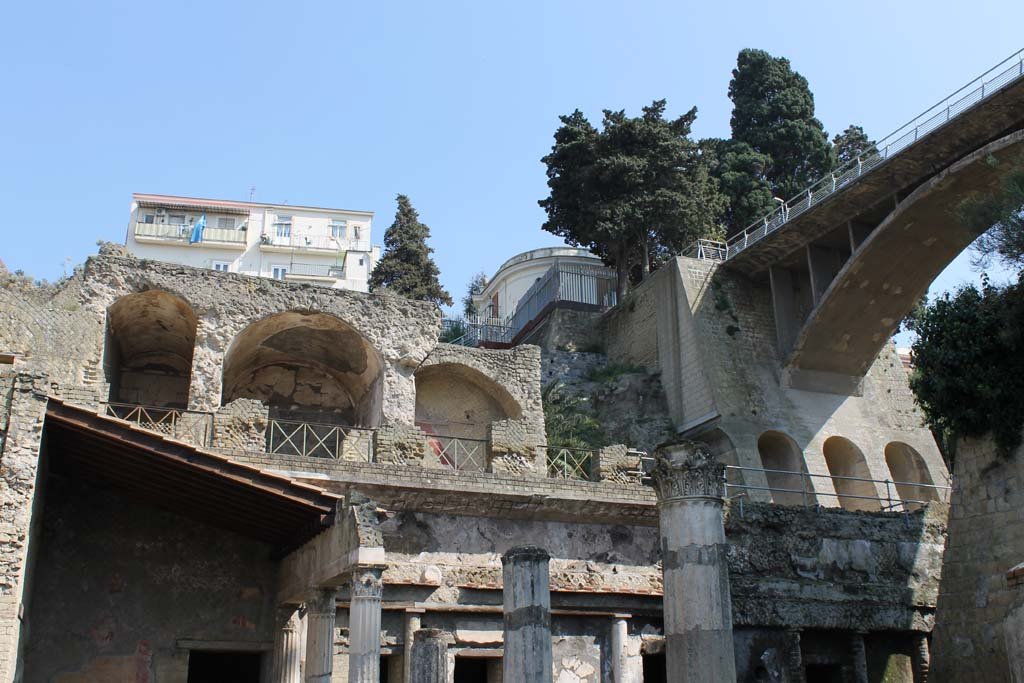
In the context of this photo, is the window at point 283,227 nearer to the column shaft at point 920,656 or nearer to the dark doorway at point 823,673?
the dark doorway at point 823,673

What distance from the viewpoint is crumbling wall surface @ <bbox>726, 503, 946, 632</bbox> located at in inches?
696

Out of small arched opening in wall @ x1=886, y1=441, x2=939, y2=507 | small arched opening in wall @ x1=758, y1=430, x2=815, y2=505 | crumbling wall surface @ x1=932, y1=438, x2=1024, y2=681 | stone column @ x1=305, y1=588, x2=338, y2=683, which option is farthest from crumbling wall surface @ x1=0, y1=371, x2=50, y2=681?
small arched opening in wall @ x1=886, y1=441, x2=939, y2=507

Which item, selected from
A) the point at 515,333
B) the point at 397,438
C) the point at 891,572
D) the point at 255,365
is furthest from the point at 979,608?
the point at 515,333

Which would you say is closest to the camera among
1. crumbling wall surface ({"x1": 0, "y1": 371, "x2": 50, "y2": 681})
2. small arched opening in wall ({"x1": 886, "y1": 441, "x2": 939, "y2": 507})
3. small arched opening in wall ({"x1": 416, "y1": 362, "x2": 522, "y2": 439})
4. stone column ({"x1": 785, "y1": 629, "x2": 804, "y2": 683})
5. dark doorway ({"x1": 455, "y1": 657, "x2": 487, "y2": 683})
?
crumbling wall surface ({"x1": 0, "y1": 371, "x2": 50, "y2": 681})

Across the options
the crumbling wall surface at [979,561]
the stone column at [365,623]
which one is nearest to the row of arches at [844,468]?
the crumbling wall surface at [979,561]

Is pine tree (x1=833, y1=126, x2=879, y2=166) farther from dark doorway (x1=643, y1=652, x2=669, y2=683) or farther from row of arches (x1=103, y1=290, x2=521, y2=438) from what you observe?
dark doorway (x1=643, y1=652, x2=669, y2=683)

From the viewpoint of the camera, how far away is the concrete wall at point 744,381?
26.7 meters

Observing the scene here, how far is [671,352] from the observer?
28422 millimetres

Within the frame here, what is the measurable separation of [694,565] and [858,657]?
31.0ft

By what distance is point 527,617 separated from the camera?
38.6 ft

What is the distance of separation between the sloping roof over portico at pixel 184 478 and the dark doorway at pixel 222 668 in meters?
5.12

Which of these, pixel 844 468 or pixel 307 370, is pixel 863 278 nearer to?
pixel 844 468

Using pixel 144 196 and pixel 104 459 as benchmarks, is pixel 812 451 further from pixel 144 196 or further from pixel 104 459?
pixel 144 196

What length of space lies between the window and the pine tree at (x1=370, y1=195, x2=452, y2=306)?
52.6 feet
